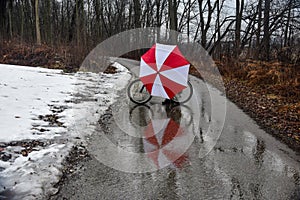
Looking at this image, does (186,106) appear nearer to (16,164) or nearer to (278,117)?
(278,117)

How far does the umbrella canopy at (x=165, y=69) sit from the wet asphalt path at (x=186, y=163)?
Result: 0.91m

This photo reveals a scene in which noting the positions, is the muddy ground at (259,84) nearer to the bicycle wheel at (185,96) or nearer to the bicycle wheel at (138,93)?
the bicycle wheel at (185,96)

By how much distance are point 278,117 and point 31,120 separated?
5.69 metres

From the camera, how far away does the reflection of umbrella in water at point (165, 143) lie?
176 inches

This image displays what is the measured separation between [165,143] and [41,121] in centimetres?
277

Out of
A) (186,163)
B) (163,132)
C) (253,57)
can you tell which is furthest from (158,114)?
(253,57)

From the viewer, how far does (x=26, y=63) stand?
1689 cm

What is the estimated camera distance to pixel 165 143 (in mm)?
5199

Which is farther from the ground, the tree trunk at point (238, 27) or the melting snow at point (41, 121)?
the tree trunk at point (238, 27)

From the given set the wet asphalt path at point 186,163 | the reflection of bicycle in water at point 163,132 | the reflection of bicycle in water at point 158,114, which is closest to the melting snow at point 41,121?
the wet asphalt path at point 186,163

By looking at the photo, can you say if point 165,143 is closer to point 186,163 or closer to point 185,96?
point 186,163

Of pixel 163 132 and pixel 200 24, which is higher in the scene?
pixel 200 24

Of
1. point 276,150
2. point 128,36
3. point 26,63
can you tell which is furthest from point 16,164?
point 128,36

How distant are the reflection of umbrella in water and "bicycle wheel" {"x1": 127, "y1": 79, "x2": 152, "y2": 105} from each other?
188 centimetres
